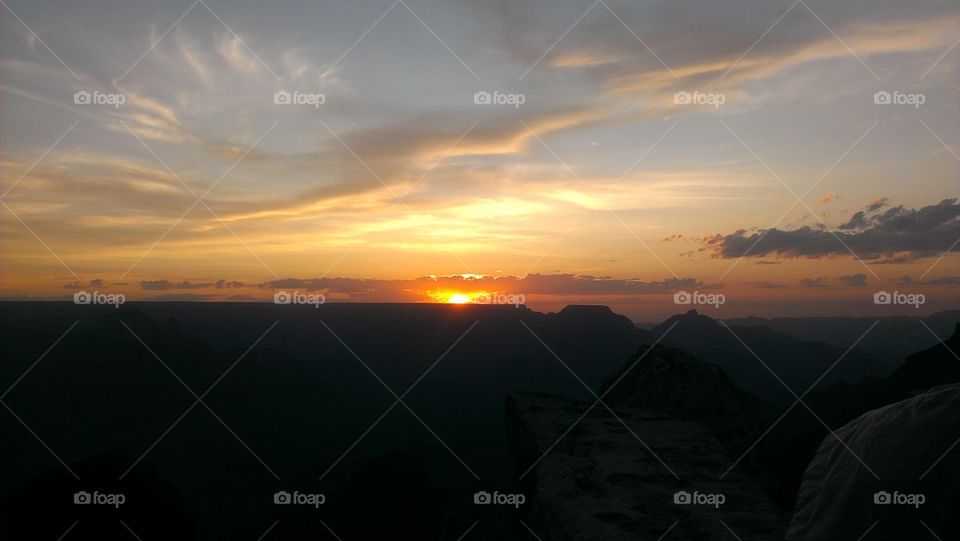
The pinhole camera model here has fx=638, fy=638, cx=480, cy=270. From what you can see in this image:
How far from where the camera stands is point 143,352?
43.9 meters

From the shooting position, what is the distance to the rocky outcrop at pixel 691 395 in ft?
28.1

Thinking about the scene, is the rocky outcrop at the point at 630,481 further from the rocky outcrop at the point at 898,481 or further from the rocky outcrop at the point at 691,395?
the rocky outcrop at the point at 898,481

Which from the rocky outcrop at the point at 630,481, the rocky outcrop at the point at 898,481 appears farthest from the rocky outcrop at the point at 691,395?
the rocky outcrop at the point at 898,481

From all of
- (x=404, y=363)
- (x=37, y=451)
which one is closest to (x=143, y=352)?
(x=37, y=451)

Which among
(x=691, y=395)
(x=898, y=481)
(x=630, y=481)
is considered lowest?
(x=898, y=481)

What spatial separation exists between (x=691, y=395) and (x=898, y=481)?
220 inches

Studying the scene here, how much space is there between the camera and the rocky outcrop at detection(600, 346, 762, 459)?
8570mm

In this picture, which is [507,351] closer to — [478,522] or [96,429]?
[96,429]

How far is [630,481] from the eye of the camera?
634 cm

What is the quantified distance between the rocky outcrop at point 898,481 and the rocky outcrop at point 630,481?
184cm

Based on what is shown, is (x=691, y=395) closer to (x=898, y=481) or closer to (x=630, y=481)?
(x=630, y=481)

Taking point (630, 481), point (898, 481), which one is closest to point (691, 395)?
point (630, 481)

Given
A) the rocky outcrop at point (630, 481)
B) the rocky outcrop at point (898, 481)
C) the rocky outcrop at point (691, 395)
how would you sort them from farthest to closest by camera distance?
the rocky outcrop at point (691, 395), the rocky outcrop at point (630, 481), the rocky outcrop at point (898, 481)

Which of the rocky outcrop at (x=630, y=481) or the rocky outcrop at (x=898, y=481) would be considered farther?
the rocky outcrop at (x=630, y=481)
